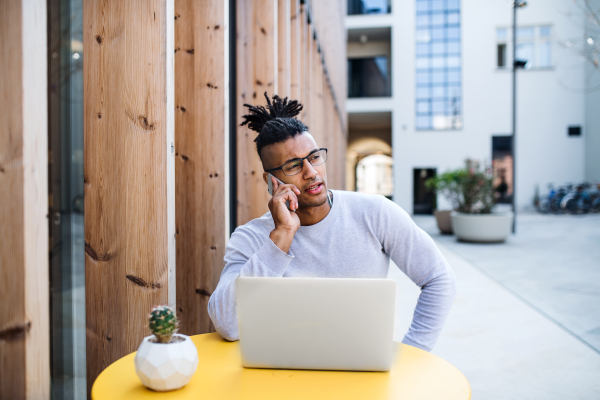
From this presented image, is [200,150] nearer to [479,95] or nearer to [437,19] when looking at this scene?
[479,95]

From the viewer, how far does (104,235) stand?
1.48 meters

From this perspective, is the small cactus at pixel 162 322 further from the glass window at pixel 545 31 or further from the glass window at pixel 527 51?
the glass window at pixel 545 31

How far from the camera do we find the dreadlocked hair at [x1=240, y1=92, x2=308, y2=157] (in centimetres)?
169

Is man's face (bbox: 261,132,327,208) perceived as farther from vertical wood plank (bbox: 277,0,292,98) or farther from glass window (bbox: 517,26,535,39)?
glass window (bbox: 517,26,535,39)

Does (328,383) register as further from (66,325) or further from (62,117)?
(62,117)

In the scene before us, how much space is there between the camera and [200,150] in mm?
2021

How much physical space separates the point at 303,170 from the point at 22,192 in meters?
0.90

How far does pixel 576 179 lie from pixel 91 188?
18910 millimetres

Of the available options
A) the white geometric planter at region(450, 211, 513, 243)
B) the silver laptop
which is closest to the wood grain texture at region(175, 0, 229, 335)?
the silver laptop

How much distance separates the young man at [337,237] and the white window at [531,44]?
1723cm

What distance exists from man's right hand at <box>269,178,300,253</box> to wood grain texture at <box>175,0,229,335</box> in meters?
0.57

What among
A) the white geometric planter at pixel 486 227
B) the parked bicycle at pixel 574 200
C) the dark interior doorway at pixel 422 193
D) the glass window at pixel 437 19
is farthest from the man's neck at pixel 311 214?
the glass window at pixel 437 19

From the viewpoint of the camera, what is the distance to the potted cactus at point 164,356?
0.94 meters

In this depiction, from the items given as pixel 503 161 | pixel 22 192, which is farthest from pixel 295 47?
pixel 503 161
